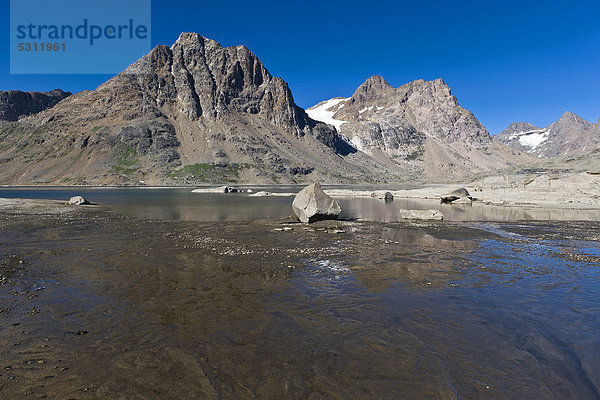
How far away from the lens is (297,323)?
10836mm

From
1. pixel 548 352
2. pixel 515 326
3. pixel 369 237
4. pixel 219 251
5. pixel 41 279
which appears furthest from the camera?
pixel 369 237

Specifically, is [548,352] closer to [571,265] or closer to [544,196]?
[571,265]

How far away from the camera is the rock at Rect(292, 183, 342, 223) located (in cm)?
3553

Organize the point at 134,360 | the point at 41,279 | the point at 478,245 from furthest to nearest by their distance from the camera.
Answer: the point at 478,245 → the point at 41,279 → the point at 134,360

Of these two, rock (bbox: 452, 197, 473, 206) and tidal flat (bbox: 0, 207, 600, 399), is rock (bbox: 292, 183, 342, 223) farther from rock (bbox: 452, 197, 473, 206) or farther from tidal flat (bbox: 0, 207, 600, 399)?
rock (bbox: 452, 197, 473, 206)

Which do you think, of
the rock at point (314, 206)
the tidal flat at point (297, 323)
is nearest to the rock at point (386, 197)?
the rock at point (314, 206)

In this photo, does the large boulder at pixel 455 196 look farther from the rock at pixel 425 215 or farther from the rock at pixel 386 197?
A: the rock at pixel 425 215

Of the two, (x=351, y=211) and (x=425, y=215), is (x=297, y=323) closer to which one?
(x=425, y=215)

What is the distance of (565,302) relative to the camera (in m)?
12.8

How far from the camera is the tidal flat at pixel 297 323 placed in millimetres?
7648

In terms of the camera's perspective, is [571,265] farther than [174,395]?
Yes

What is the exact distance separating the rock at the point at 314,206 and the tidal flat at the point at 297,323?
13.1 m

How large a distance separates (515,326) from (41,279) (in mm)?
19778

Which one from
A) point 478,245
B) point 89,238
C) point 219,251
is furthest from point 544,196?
point 89,238
